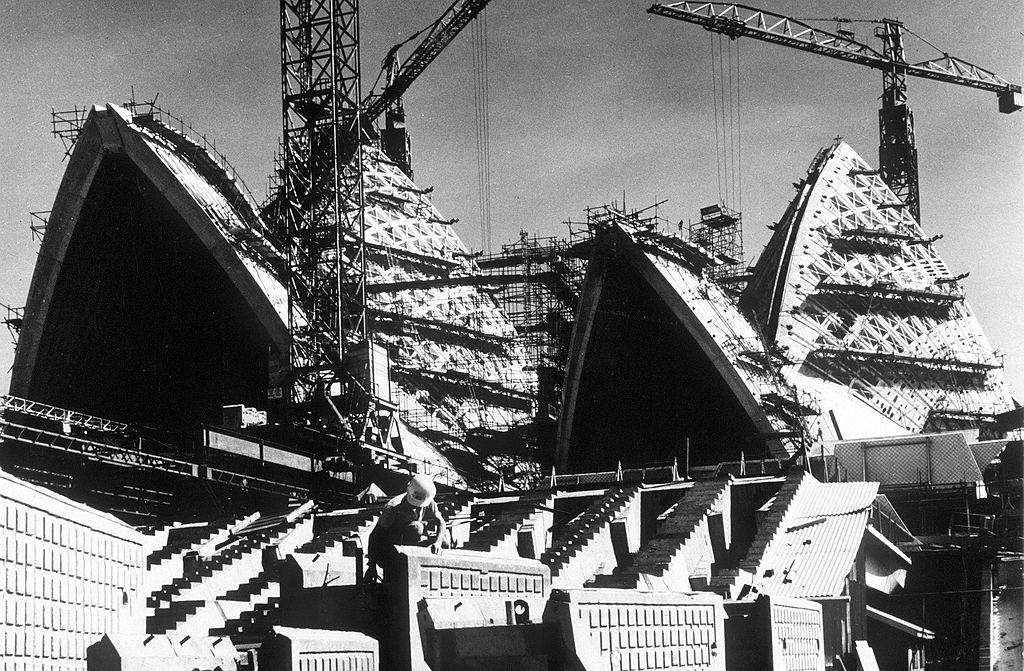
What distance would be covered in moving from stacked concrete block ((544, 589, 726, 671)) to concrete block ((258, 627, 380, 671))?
2.34 meters

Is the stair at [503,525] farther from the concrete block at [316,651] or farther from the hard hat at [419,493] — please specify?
the concrete block at [316,651]

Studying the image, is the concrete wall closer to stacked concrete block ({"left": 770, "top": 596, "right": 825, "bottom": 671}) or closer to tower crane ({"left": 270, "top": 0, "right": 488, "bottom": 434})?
stacked concrete block ({"left": 770, "top": 596, "right": 825, "bottom": 671})

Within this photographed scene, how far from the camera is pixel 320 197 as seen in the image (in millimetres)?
50625

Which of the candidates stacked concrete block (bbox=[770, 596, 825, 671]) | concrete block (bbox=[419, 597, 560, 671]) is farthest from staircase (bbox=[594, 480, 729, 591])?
concrete block (bbox=[419, 597, 560, 671])

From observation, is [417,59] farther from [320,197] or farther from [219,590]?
[219,590]

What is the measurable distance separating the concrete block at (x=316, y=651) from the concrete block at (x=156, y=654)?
0.61m

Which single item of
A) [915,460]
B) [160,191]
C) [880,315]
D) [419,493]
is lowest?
[419,493]

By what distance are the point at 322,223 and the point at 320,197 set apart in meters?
0.92

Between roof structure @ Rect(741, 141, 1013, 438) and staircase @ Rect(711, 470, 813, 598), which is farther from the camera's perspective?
roof structure @ Rect(741, 141, 1013, 438)

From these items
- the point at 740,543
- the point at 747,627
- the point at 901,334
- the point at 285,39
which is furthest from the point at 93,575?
the point at 901,334

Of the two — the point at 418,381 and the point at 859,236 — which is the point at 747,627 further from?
the point at 859,236

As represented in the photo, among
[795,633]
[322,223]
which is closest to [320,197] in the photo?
[322,223]

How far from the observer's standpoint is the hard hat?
66.7 ft

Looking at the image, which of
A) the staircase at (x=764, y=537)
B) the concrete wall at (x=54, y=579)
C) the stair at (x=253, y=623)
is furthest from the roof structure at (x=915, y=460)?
the concrete wall at (x=54, y=579)
